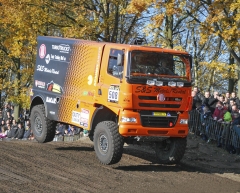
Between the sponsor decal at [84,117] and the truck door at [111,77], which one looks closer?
the truck door at [111,77]

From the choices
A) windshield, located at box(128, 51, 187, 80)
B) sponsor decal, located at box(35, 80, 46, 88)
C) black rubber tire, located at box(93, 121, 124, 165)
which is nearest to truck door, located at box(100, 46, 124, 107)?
windshield, located at box(128, 51, 187, 80)

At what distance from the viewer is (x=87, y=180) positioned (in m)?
11.3

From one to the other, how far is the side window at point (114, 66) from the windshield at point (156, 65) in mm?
328

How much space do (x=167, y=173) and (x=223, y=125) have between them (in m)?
4.35

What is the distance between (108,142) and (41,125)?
3286mm

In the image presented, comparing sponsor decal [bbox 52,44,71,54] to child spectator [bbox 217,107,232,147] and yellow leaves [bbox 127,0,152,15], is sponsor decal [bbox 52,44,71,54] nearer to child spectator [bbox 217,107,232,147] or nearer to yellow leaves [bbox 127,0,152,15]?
yellow leaves [bbox 127,0,152,15]

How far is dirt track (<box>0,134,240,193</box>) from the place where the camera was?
1074 cm

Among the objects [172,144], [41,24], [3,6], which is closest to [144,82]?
[172,144]

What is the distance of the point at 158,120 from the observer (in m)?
13.0

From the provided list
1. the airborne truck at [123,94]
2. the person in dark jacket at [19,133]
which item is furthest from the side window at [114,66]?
the person in dark jacket at [19,133]

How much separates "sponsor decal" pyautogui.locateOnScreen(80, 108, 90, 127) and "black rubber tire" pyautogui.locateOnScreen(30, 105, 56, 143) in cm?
177

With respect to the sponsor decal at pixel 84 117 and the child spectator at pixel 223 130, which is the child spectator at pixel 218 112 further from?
the sponsor decal at pixel 84 117

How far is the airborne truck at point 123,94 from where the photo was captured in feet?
41.2

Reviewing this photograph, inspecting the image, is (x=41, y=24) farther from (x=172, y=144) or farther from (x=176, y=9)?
(x=172, y=144)
